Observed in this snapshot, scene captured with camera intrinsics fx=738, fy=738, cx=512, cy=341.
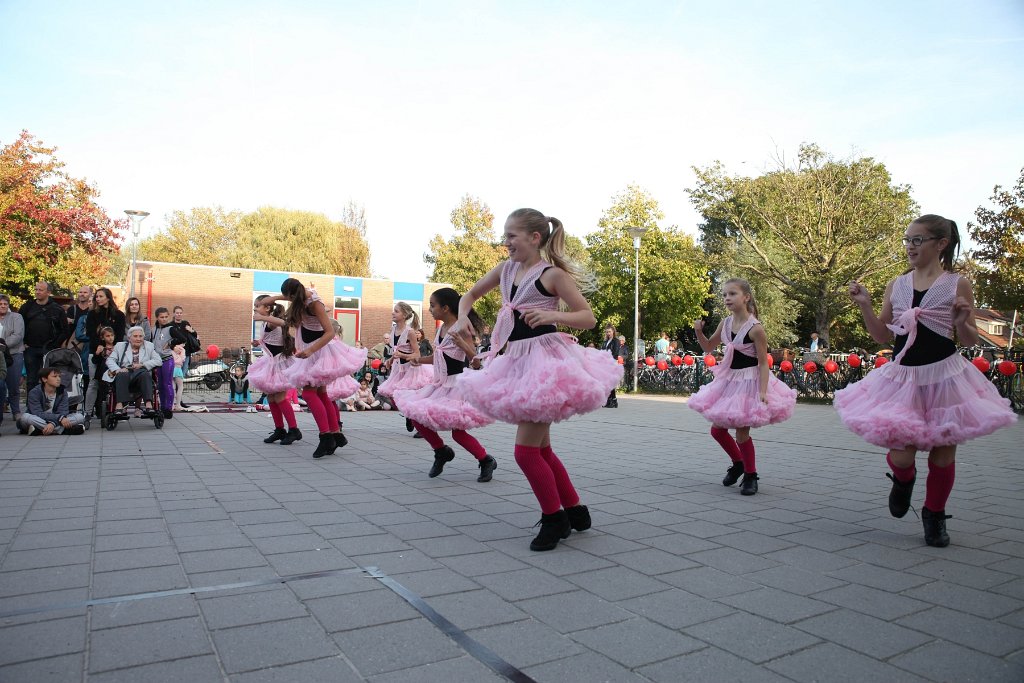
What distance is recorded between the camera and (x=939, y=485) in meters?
4.39

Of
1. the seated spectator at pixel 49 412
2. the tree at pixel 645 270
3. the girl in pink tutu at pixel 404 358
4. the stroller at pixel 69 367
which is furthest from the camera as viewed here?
the tree at pixel 645 270

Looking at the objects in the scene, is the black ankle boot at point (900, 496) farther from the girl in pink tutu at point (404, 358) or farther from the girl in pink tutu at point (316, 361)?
the girl in pink tutu at point (316, 361)

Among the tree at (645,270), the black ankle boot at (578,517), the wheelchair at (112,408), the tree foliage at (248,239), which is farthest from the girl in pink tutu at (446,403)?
the tree foliage at (248,239)

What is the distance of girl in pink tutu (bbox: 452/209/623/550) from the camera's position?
4.20m

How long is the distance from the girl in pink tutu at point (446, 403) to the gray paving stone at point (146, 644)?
3.40 metres

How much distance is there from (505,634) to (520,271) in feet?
7.75

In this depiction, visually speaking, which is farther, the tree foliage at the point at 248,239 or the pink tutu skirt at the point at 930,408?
the tree foliage at the point at 248,239

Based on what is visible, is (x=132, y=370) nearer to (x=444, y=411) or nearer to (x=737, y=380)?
(x=444, y=411)

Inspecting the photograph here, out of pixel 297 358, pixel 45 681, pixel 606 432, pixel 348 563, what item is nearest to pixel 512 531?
pixel 348 563

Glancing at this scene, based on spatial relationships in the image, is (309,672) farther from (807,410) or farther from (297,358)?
(807,410)

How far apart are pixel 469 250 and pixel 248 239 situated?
23536 millimetres

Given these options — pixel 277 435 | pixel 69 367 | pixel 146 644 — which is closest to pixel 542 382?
pixel 146 644

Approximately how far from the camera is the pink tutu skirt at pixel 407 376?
878 cm

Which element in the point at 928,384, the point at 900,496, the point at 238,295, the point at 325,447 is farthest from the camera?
the point at 238,295
